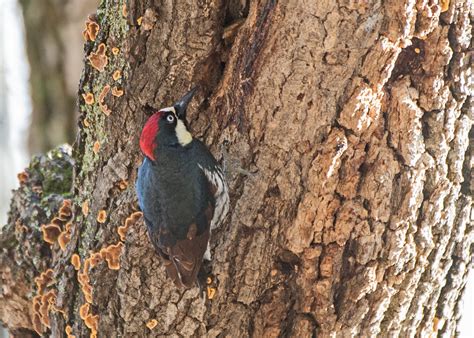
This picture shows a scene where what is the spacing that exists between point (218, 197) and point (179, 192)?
10.7 inches

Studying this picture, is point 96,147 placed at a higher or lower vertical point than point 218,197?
higher

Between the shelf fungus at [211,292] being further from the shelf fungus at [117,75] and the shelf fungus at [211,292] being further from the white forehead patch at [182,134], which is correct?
the shelf fungus at [117,75]

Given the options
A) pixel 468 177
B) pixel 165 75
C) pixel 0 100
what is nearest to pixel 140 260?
pixel 165 75

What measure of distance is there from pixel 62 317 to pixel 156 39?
5.35ft

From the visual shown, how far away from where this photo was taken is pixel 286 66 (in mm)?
3059

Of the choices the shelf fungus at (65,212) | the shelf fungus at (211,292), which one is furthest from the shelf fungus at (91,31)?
the shelf fungus at (211,292)

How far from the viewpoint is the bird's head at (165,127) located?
3303mm

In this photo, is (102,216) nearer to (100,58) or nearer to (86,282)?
(86,282)

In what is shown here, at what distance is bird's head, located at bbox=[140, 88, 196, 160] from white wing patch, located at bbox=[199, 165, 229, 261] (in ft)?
0.73

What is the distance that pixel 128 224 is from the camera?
3.46 m

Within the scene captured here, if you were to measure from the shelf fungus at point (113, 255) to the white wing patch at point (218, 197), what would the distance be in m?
0.46

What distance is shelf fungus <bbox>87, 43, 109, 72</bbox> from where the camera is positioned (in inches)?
137

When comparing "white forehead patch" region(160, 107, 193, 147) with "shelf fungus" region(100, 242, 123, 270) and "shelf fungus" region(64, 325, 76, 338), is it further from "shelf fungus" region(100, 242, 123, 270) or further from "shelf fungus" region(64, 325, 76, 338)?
"shelf fungus" region(64, 325, 76, 338)

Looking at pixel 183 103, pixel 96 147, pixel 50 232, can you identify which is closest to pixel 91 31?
pixel 96 147
